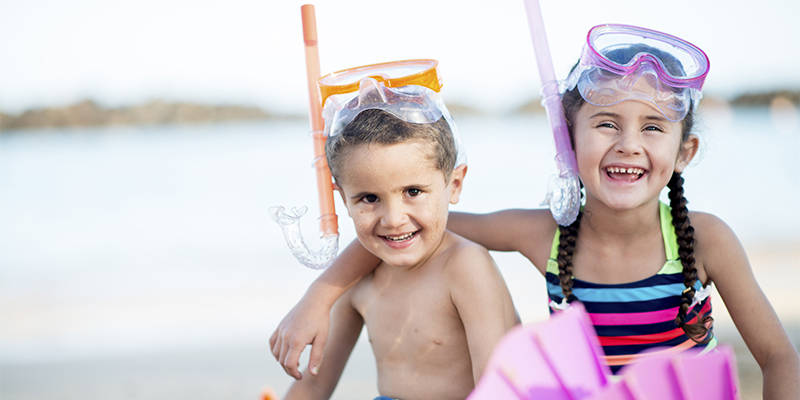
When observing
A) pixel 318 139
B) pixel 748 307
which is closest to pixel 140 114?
pixel 318 139

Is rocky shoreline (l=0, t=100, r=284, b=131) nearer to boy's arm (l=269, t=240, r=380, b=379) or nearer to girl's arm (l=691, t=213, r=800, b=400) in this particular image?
boy's arm (l=269, t=240, r=380, b=379)

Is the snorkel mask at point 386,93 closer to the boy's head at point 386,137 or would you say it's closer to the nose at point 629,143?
the boy's head at point 386,137

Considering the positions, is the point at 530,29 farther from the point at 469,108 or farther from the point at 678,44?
the point at 469,108

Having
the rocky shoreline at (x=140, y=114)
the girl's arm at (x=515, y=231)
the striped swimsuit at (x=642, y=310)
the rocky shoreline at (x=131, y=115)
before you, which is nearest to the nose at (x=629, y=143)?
the striped swimsuit at (x=642, y=310)

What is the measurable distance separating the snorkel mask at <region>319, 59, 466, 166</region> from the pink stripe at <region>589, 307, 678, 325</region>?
0.87 m

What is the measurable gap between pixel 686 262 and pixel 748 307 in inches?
9.3

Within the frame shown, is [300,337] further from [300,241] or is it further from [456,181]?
[456,181]

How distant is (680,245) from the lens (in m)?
2.28

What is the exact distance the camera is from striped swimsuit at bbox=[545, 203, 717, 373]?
232cm

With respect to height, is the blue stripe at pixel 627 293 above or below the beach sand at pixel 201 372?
above

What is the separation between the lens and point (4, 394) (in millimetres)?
3998

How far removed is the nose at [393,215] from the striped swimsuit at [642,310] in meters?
0.79

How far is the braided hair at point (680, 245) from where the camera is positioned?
2.25 m

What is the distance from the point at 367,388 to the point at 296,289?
203 centimetres
